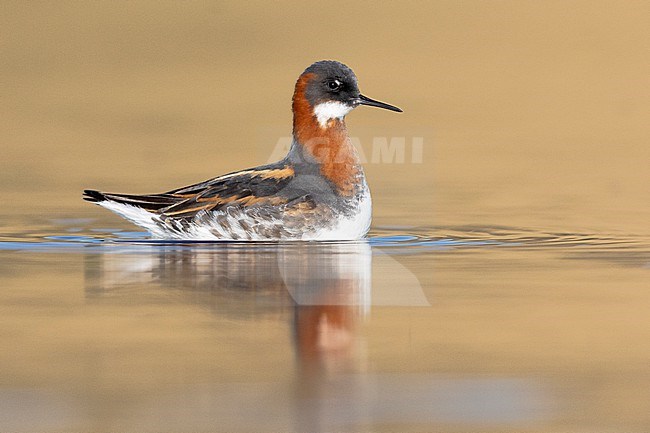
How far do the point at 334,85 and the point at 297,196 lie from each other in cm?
111

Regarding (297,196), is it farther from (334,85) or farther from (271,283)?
(271,283)

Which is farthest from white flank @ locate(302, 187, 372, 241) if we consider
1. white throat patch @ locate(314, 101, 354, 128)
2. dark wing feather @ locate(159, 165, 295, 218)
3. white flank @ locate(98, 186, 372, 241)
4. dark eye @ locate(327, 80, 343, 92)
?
dark eye @ locate(327, 80, 343, 92)

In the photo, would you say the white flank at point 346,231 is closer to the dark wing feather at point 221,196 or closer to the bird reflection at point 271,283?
the bird reflection at point 271,283

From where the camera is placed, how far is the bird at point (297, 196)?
11.6 meters

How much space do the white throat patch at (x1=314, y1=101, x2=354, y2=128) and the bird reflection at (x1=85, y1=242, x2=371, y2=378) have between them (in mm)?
1439

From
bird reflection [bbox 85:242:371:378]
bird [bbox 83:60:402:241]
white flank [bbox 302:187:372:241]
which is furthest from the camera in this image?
bird [bbox 83:60:402:241]

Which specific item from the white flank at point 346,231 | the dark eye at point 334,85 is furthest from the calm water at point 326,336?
the dark eye at point 334,85

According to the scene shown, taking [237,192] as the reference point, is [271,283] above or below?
below

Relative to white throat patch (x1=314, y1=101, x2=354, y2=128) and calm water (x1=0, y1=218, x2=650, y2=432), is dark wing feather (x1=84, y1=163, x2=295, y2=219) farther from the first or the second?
calm water (x1=0, y1=218, x2=650, y2=432)

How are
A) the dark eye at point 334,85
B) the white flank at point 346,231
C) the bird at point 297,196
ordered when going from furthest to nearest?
1. the dark eye at point 334,85
2. the bird at point 297,196
3. the white flank at point 346,231

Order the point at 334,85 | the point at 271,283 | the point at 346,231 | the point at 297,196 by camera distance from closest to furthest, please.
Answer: the point at 271,283 → the point at 346,231 → the point at 297,196 → the point at 334,85

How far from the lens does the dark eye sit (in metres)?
12.3

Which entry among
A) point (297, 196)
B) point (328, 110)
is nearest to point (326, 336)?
point (297, 196)

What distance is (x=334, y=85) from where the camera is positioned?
1234 cm
